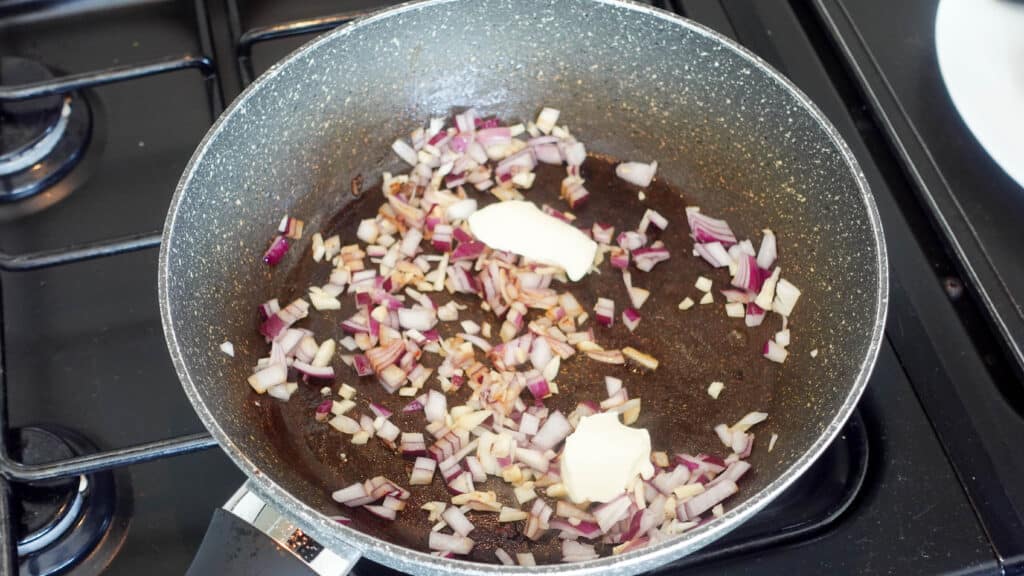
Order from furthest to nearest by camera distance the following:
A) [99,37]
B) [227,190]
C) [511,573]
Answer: [99,37] < [227,190] < [511,573]

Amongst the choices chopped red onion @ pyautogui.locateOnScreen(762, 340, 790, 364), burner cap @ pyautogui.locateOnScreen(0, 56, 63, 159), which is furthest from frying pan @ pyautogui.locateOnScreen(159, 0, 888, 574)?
burner cap @ pyautogui.locateOnScreen(0, 56, 63, 159)

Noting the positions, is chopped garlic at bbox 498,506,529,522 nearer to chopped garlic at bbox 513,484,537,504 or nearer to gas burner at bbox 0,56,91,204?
chopped garlic at bbox 513,484,537,504

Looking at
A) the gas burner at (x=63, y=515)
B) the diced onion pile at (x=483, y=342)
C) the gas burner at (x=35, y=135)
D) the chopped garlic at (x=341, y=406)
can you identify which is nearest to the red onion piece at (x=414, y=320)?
the diced onion pile at (x=483, y=342)

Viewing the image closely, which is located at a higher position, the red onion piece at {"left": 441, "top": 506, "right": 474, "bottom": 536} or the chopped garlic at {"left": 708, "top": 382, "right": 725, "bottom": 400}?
the chopped garlic at {"left": 708, "top": 382, "right": 725, "bottom": 400}

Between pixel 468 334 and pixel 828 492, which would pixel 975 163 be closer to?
pixel 828 492

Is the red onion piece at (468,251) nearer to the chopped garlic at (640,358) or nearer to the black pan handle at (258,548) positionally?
the chopped garlic at (640,358)

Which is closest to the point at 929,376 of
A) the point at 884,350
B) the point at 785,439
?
the point at 884,350
